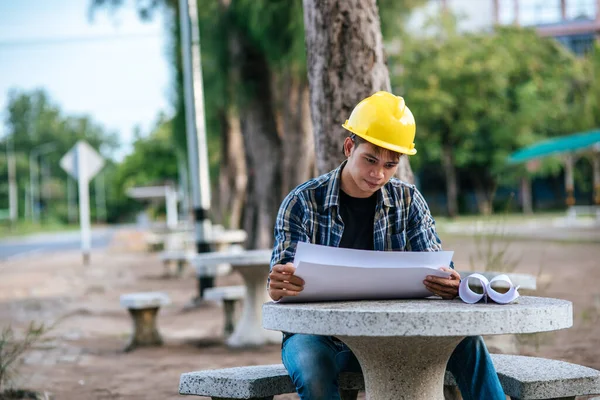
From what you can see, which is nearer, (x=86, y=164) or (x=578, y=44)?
(x=86, y=164)

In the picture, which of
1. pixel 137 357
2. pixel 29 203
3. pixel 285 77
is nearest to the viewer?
pixel 137 357

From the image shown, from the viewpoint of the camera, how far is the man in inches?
144

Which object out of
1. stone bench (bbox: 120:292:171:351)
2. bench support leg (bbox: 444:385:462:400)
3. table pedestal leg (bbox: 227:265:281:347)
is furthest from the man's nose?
stone bench (bbox: 120:292:171:351)

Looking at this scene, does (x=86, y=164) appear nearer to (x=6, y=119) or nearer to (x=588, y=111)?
(x=588, y=111)

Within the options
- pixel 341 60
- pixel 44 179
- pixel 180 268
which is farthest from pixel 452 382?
pixel 44 179

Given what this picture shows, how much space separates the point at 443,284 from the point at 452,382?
3.08ft

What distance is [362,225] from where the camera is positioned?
4047mm

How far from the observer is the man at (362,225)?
3.66 m

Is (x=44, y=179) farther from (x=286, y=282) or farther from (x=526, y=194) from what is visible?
(x=286, y=282)

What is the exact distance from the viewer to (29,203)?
10656cm

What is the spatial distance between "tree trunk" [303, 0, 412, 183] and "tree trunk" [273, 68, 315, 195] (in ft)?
29.3

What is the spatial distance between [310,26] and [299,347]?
126 inches

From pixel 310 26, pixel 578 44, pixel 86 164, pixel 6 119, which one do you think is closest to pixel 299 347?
pixel 310 26

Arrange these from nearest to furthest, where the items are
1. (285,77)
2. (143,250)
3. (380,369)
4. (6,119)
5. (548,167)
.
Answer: (380,369), (285,77), (143,250), (548,167), (6,119)
